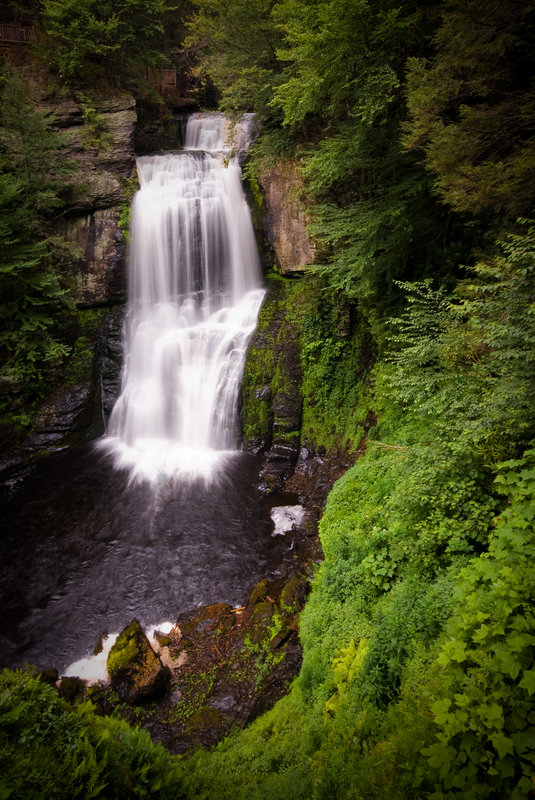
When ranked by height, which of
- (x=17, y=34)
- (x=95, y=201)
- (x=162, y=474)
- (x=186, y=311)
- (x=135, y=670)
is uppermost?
(x=17, y=34)

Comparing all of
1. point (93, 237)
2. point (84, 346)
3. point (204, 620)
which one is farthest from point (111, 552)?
point (93, 237)

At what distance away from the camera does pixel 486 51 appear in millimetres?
4227

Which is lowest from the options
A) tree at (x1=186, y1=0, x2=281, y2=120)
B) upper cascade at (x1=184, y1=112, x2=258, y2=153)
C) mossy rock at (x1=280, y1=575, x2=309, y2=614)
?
mossy rock at (x1=280, y1=575, x2=309, y2=614)

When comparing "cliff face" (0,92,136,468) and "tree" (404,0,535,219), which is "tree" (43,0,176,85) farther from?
"tree" (404,0,535,219)

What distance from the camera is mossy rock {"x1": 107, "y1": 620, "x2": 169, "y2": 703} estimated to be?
532 centimetres

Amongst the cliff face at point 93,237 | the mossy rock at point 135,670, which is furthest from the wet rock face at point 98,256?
the mossy rock at point 135,670

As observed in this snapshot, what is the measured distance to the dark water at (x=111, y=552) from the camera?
660cm

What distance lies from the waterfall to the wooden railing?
20.6 feet

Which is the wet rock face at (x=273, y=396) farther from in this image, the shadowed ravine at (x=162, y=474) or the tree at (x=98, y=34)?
the tree at (x=98, y=34)

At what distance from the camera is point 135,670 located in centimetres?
550

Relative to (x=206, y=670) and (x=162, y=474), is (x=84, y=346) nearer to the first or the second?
(x=162, y=474)

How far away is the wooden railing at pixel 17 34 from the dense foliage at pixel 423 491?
13.0 metres

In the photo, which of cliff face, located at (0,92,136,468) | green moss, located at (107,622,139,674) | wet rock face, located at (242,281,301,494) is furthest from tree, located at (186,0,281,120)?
green moss, located at (107,622,139,674)

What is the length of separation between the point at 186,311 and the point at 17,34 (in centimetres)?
1268
